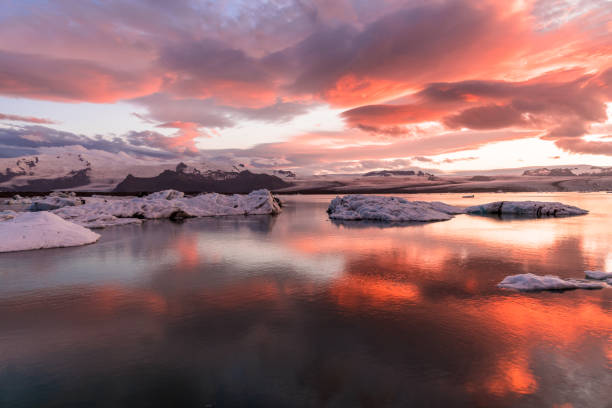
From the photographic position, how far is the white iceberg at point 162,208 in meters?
26.0

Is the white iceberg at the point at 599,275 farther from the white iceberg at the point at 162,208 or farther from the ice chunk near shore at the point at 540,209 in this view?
the white iceberg at the point at 162,208

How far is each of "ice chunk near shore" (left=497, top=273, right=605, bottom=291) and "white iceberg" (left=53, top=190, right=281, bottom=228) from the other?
2574 centimetres

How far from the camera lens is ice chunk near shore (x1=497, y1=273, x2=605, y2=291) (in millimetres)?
8836

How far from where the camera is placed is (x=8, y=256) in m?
13.6

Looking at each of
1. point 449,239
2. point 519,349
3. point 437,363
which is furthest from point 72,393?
point 449,239

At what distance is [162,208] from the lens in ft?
106

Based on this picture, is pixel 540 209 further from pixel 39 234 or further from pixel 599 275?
pixel 39 234

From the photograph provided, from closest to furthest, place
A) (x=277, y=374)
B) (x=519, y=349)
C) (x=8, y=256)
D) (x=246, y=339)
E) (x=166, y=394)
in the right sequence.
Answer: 1. (x=166, y=394)
2. (x=277, y=374)
3. (x=519, y=349)
4. (x=246, y=339)
5. (x=8, y=256)

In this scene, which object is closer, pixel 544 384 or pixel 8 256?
pixel 544 384

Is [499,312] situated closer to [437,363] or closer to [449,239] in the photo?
[437,363]

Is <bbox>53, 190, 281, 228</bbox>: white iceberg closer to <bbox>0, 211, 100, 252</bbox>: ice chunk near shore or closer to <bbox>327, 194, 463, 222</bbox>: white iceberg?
<bbox>0, 211, 100, 252</bbox>: ice chunk near shore

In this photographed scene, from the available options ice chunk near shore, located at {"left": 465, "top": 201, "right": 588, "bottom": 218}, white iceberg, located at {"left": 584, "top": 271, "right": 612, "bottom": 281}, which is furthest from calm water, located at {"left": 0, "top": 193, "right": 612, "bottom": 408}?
ice chunk near shore, located at {"left": 465, "top": 201, "right": 588, "bottom": 218}

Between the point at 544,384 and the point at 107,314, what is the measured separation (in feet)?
26.5

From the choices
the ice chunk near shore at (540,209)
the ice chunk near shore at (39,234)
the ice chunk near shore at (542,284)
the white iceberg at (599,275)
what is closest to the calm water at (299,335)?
the ice chunk near shore at (542,284)
